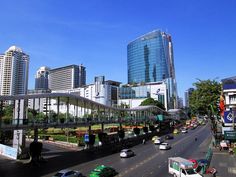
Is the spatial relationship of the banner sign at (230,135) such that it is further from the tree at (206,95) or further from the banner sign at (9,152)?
the banner sign at (9,152)

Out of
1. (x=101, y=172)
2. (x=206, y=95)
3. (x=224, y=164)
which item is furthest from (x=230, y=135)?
(x=101, y=172)

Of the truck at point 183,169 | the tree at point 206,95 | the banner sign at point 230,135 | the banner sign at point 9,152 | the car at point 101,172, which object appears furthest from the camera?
the tree at point 206,95

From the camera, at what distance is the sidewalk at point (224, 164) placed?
108 ft

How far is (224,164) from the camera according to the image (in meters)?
38.7

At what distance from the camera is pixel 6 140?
72250mm

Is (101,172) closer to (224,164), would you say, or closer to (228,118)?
(224,164)

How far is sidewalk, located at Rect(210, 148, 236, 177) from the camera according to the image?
108 feet

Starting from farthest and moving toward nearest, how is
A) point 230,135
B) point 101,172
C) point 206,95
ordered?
point 206,95 → point 230,135 → point 101,172

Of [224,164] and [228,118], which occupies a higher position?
[228,118]

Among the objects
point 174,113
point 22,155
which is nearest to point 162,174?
point 22,155

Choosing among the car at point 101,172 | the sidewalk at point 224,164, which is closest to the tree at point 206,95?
the sidewalk at point 224,164

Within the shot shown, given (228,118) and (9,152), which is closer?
(9,152)

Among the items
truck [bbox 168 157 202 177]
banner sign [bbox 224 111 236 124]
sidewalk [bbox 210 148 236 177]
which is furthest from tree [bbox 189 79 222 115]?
truck [bbox 168 157 202 177]

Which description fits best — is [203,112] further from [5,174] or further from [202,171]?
[5,174]
